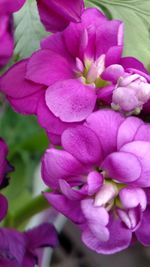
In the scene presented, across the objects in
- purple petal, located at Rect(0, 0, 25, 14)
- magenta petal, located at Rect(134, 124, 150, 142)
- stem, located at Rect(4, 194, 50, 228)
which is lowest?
stem, located at Rect(4, 194, 50, 228)

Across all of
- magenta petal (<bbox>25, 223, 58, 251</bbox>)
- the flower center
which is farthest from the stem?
the flower center

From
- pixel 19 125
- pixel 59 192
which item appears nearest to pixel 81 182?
pixel 59 192

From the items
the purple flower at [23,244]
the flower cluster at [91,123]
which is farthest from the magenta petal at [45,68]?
the purple flower at [23,244]

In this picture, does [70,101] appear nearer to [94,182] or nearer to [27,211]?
[94,182]

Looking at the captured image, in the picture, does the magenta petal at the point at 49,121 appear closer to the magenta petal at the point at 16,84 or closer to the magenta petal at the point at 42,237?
the magenta petal at the point at 16,84

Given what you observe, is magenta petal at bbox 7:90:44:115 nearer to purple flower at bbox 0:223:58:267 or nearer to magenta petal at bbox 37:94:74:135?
magenta petal at bbox 37:94:74:135

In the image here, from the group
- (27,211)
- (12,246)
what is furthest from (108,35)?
(27,211)

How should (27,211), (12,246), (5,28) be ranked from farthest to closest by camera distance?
(27,211) → (12,246) → (5,28)
